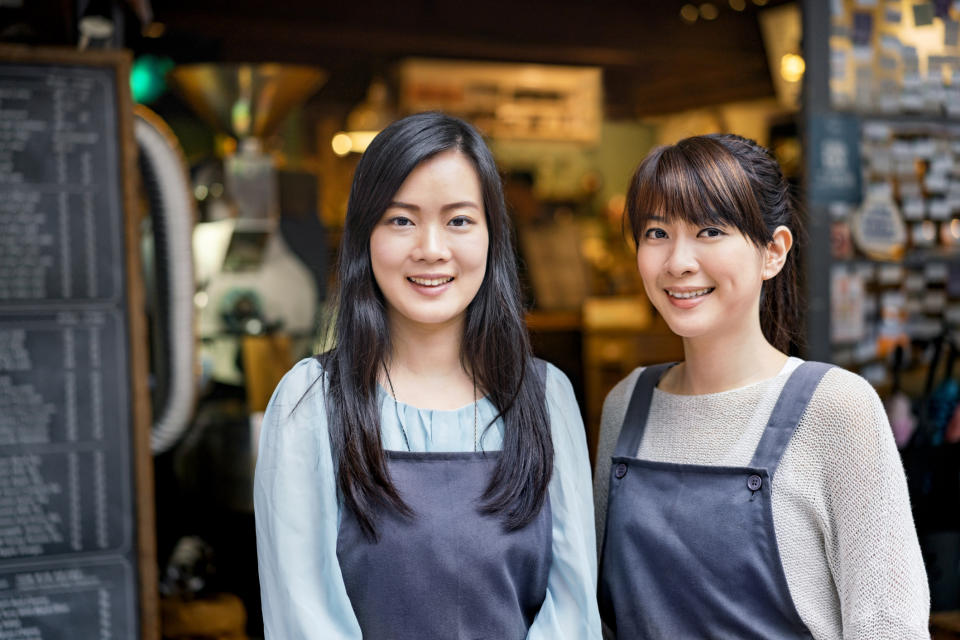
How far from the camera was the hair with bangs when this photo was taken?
5.24 feet

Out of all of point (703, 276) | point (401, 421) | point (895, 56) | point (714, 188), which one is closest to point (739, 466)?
point (703, 276)

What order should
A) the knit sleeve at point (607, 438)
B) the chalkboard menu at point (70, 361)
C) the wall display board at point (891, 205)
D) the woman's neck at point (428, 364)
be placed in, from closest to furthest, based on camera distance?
the woman's neck at point (428, 364) < the knit sleeve at point (607, 438) < the chalkboard menu at point (70, 361) < the wall display board at point (891, 205)

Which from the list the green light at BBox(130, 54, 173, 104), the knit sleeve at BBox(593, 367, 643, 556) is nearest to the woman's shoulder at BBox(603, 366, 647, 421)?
the knit sleeve at BBox(593, 367, 643, 556)

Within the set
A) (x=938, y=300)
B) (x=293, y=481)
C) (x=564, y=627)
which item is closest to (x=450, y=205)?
(x=293, y=481)

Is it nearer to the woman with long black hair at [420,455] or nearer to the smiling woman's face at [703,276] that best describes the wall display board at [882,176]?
the smiling woman's face at [703,276]

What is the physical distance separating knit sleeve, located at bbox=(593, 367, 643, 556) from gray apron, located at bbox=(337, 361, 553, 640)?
291 millimetres

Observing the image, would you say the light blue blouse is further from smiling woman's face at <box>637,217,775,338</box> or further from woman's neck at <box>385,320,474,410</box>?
smiling woman's face at <box>637,217,775,338</box>

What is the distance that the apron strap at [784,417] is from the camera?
1.56m

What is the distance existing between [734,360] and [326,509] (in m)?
0.74

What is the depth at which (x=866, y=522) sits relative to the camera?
1.48 meters

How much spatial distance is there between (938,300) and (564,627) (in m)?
2.66

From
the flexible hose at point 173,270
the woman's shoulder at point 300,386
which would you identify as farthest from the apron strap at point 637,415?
the flexible hose at point 173,270

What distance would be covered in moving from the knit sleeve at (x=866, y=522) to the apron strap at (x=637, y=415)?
0.33 metres

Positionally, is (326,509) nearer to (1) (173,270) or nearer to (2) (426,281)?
(2) (426,281)
